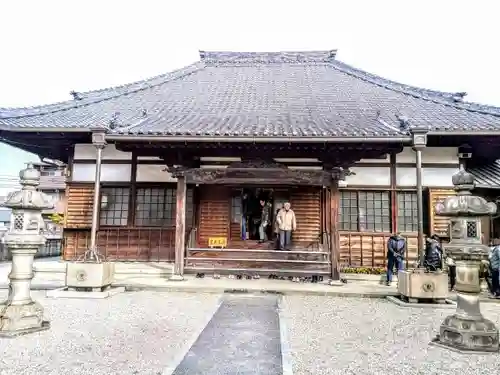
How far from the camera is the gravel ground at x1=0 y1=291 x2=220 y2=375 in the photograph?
3.96m

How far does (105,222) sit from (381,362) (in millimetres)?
9831

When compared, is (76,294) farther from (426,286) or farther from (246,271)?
(426,286)

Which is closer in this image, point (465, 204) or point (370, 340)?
point (370, 340)

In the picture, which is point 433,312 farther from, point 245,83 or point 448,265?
point 245,83

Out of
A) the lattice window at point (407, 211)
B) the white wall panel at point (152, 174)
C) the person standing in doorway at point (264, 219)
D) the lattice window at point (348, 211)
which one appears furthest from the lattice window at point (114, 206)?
the lattice window at point (407, 211)

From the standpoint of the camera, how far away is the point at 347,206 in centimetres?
1138

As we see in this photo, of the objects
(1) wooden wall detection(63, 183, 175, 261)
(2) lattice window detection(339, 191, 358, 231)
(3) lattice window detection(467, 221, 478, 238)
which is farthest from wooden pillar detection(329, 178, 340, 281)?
(1) wooden wall detection(63, 183, 175, 261)

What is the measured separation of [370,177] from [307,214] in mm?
2353

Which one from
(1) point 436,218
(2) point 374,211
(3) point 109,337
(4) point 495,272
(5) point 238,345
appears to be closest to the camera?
(5) point 238,345

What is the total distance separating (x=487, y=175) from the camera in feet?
37.6

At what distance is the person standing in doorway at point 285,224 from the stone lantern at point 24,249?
6462 millimetres

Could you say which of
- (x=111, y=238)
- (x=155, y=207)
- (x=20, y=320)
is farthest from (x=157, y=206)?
(x=20, y=320)

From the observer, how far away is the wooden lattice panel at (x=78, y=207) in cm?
1151

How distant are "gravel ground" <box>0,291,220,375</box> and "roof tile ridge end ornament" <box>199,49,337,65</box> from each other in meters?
12.9
